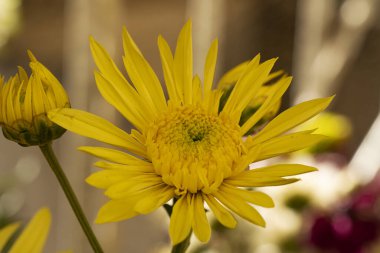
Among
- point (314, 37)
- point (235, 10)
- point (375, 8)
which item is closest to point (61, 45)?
point (235, 10)

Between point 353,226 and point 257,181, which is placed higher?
point 257,181

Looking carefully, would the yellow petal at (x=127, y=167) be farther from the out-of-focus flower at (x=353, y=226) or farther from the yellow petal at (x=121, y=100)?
the out-of-focus flower at (x=353, y=226)

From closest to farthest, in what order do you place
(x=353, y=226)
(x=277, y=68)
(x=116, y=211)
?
(x=116, y=211) → (x=353, y=226) → (x=277, y=68)

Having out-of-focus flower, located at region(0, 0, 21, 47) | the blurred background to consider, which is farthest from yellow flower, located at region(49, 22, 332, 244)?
out-of-focus flower, located at region(0, 0, 21, 47)

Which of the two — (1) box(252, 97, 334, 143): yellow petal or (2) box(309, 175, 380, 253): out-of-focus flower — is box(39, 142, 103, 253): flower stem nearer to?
(1) box(252, 97, 334, 143): yellow petal

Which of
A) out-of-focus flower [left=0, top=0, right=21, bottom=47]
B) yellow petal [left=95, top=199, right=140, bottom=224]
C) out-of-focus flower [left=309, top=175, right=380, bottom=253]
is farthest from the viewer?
out-of-focus flower [left=0, top=0, right=21, bottom=47]

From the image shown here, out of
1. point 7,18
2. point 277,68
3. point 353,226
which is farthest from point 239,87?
point 277,68

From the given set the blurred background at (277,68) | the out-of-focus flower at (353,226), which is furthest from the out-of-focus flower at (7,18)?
the out-of-focus flower at (353,226)

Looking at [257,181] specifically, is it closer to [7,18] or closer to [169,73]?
[169,73]
